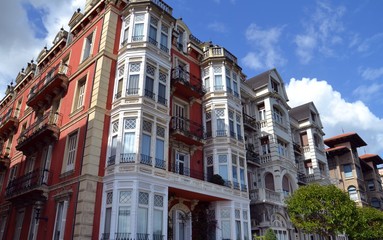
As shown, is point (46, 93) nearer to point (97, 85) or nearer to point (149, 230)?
point (97, 85)

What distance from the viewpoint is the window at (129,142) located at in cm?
1744

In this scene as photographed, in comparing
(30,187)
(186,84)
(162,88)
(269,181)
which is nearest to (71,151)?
(30,187)

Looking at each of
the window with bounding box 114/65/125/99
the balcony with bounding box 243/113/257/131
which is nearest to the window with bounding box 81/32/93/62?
the window with bounding box 114/65/125/99

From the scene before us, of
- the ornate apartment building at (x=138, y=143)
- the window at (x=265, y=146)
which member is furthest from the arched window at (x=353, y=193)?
the window at (x=265, y=146)

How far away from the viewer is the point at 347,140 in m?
48.4

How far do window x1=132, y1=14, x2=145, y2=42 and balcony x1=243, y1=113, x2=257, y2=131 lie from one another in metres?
13.0

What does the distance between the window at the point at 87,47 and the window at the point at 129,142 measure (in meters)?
6.97

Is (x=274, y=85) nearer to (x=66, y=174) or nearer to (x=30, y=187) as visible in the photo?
(x=66, y=174)

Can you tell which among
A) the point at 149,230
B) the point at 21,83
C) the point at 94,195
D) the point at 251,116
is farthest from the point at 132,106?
the point at 21,83

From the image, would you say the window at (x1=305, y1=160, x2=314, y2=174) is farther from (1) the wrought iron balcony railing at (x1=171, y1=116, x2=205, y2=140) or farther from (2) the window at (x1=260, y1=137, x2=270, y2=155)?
(1) the wrought iron balcony railing at (x1=171, y1=116, x2=205, y2=140)

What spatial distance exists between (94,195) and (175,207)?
19.4ft

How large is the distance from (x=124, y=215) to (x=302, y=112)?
29.6 meters

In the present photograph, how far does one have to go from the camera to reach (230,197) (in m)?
22.2

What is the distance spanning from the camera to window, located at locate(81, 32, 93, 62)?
2252cm
